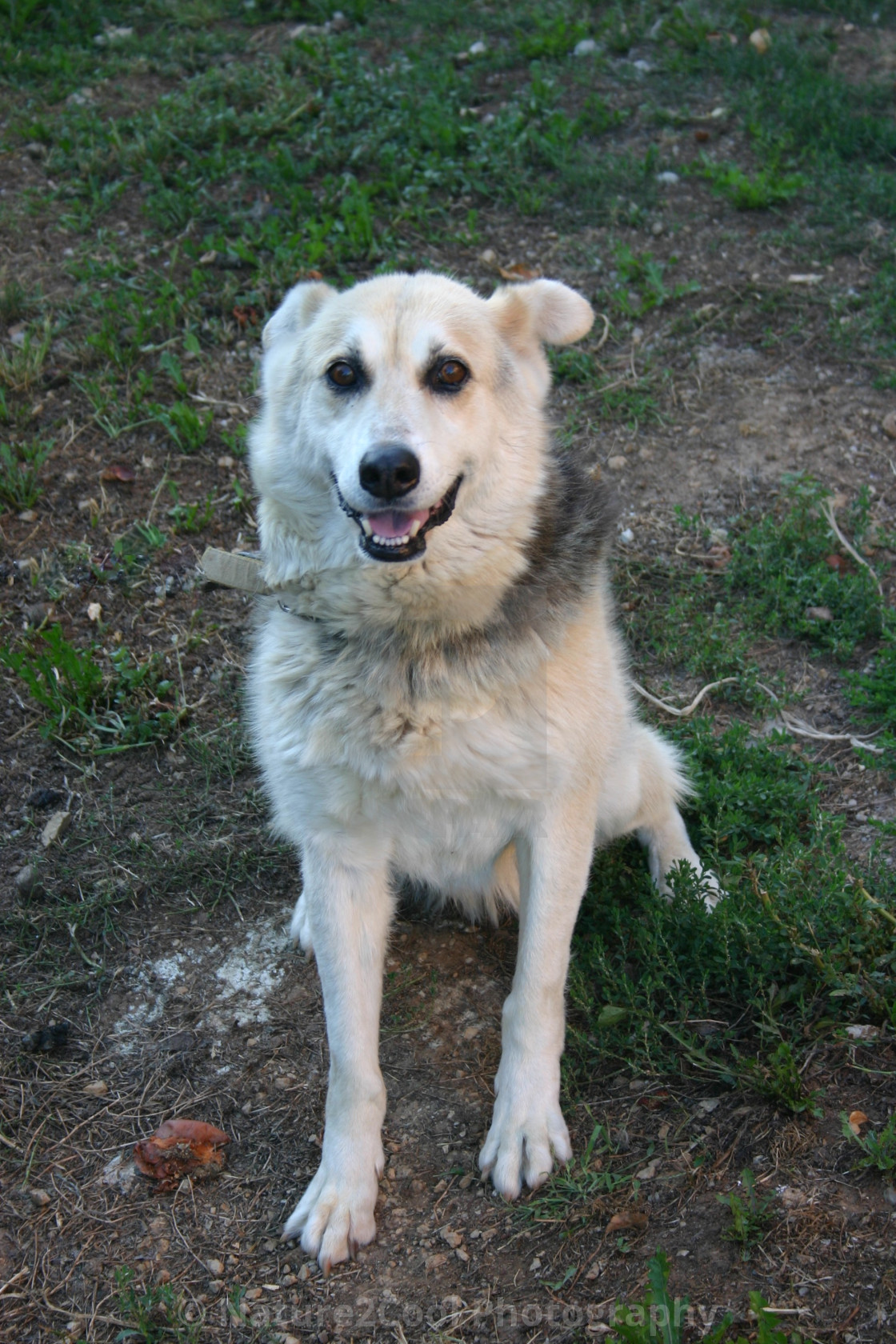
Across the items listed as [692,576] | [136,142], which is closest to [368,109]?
[136,142]

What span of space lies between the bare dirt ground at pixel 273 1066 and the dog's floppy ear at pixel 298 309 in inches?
58.1

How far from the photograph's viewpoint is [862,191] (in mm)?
5703

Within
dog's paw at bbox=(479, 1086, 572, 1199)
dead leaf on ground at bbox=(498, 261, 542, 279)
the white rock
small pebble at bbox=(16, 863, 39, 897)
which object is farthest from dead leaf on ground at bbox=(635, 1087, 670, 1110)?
dead leaf on ground at bbox=(498, 261, 542, 279)

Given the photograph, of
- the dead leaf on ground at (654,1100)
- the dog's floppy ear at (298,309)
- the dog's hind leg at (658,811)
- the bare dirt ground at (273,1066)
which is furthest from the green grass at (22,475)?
the dead leaf on ground at (654,1100)

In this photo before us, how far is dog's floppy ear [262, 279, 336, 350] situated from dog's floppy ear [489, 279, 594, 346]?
18.8 inches

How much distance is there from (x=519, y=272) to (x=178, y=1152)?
4354mm

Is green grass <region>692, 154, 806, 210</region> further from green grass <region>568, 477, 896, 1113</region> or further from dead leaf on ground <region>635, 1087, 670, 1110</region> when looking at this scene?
dead leaf on ground <region>635, 1087, 670, 1110</region>

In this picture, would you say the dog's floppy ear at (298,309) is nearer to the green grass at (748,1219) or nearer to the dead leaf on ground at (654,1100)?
the dead leaf on ground at (654,1100)

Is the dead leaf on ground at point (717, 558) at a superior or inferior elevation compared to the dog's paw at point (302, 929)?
superior

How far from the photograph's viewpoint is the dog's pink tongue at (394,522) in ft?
8.50

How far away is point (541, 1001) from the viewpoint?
2775 mm

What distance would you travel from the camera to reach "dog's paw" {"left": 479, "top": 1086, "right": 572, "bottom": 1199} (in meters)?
2.68

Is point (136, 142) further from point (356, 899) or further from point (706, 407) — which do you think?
point (356, 899)

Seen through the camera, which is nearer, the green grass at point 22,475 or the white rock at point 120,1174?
the white rock at point 120,1174
